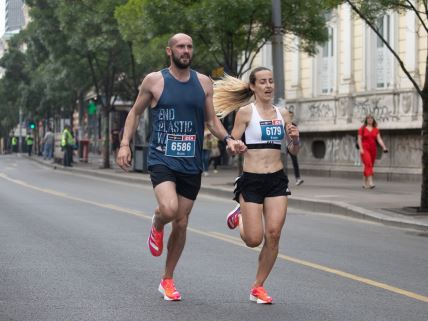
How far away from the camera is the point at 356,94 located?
31156mm

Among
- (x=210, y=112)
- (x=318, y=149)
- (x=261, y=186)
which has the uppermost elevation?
(x=210, y=112)

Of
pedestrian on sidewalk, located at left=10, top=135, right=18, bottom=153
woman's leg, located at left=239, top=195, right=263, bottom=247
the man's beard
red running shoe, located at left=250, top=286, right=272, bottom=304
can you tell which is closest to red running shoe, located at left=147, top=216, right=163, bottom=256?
woman's leg, located at left=239, top=195, right=263, bottom=247

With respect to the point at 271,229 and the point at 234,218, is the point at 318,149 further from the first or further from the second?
the point at 271,229

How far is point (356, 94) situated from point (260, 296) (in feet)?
78.7

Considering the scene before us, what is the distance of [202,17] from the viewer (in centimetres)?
2417

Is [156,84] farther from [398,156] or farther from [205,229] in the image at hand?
[398,156]

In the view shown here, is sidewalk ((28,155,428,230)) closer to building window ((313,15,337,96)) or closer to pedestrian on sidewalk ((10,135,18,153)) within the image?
building window ((313,15,337,96))

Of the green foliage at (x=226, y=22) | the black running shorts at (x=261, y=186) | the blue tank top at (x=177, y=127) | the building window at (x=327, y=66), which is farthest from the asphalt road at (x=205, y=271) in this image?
the building window at (x=327, y=66)

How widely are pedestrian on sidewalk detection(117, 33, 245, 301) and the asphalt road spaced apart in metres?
0.64

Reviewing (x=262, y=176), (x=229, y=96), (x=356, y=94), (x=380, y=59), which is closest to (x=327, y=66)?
(x=356, y=94)

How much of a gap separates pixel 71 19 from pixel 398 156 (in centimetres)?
1388

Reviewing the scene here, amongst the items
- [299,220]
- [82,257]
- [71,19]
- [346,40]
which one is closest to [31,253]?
[82,257]

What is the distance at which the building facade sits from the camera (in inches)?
1102

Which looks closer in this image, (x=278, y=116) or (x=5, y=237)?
(x=278, y=116)
